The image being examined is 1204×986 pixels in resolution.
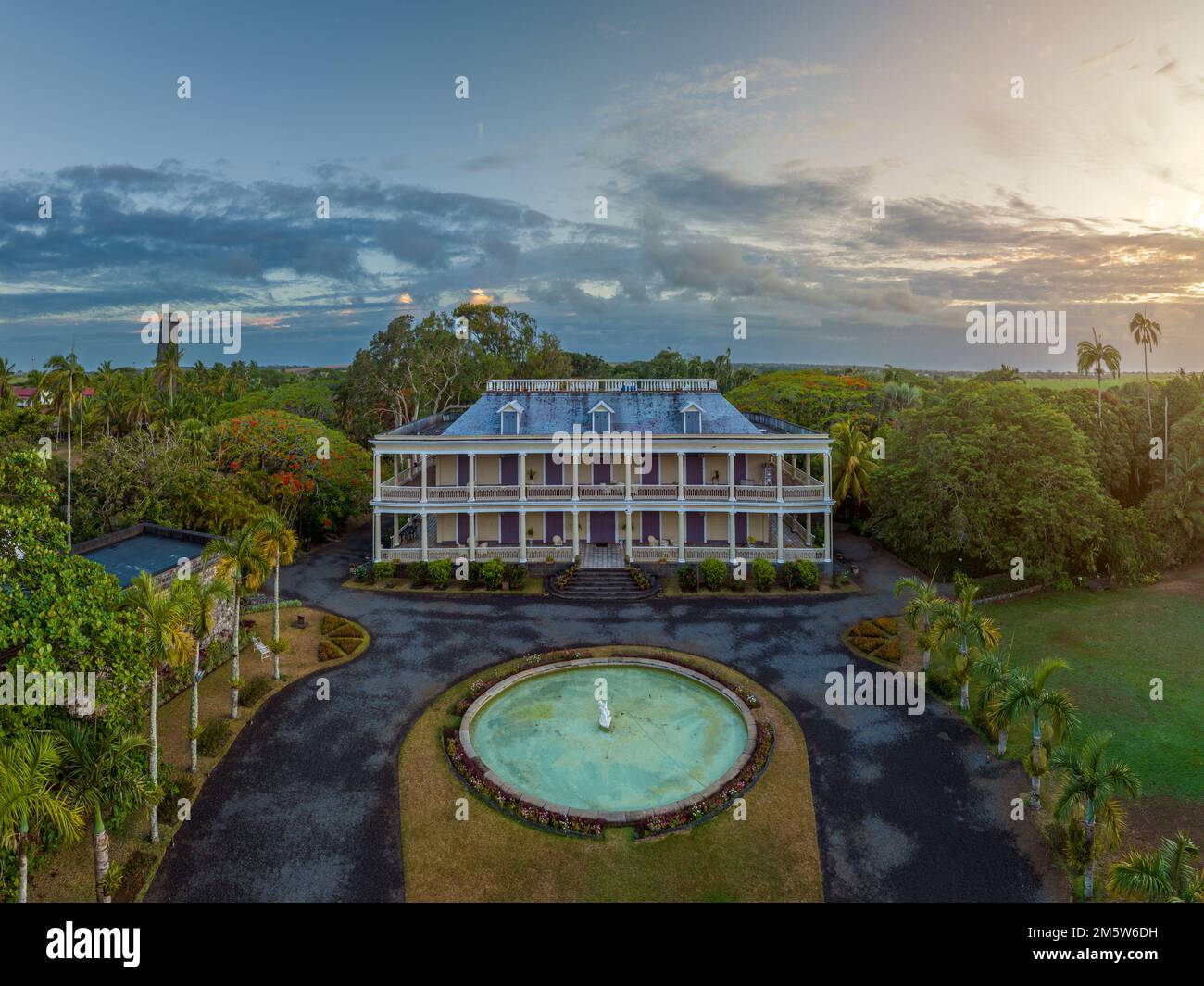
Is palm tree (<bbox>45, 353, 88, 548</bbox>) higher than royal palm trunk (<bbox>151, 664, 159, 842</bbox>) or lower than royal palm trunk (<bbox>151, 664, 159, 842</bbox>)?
higher

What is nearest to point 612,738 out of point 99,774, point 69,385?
point 99,774

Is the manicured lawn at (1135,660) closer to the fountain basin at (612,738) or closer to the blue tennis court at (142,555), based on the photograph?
the fountain basin at (612,738)

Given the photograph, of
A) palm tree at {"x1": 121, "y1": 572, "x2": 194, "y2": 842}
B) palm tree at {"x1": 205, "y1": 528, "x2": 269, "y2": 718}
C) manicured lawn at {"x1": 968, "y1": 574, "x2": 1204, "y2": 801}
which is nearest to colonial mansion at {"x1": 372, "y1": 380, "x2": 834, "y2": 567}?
manicured lawn at {"x1": 968, "y1": 574, "x2": 1204, "y2": 801}

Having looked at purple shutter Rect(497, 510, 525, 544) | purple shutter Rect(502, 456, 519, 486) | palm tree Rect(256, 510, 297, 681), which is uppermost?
purple shutter Rect(502, 456, 519, 486)

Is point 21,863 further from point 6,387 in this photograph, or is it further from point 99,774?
point 6,387

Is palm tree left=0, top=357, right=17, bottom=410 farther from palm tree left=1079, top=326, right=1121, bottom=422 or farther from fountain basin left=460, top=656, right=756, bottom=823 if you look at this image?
palm tree left=1079, top=326, right=1121, bottom=422

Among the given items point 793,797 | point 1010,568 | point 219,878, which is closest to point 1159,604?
point 1010,568
